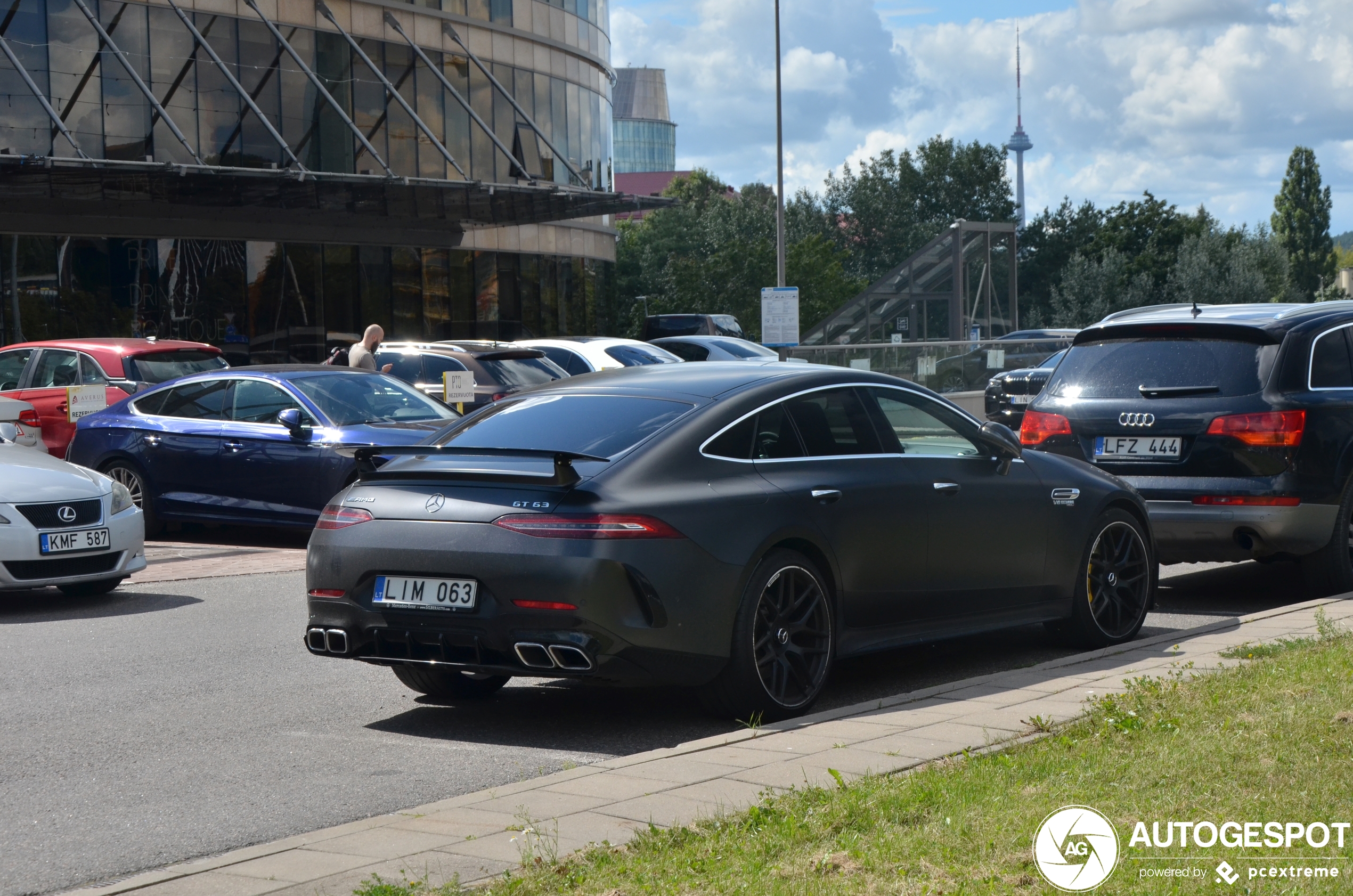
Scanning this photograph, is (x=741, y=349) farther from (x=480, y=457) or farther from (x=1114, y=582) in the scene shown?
(x=480, y=457)

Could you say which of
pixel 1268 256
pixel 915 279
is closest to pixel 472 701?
pixel 915 279

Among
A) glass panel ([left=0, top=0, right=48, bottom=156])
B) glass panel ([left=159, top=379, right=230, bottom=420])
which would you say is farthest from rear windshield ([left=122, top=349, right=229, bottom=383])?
glass panel ([left=0, top=0, right=48, bottom=156])

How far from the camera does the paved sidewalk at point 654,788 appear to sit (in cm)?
438

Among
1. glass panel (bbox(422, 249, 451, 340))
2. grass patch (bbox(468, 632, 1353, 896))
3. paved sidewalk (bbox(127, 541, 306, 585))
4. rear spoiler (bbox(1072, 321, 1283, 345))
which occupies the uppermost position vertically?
glass panel (bbox(422, 249, 451, 340))

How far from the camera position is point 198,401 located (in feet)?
47.2

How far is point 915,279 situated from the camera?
40531 mm

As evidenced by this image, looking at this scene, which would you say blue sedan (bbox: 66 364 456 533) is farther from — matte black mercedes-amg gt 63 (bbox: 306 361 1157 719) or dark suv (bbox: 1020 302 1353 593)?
matte black mercedes-amg gt 63 (bbox: 306 361 1157 719)

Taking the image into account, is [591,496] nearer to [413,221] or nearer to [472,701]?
[472,701]

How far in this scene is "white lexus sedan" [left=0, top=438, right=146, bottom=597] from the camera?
10.2m

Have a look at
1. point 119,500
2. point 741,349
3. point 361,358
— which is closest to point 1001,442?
point 119,500

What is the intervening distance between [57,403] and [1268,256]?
81.1 metres

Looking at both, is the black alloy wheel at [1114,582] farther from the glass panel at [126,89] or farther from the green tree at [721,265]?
the green tree at [721,265]

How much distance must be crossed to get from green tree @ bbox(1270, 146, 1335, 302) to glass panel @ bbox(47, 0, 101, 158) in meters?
95.1

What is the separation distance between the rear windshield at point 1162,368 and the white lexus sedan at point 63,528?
20.6 ft
